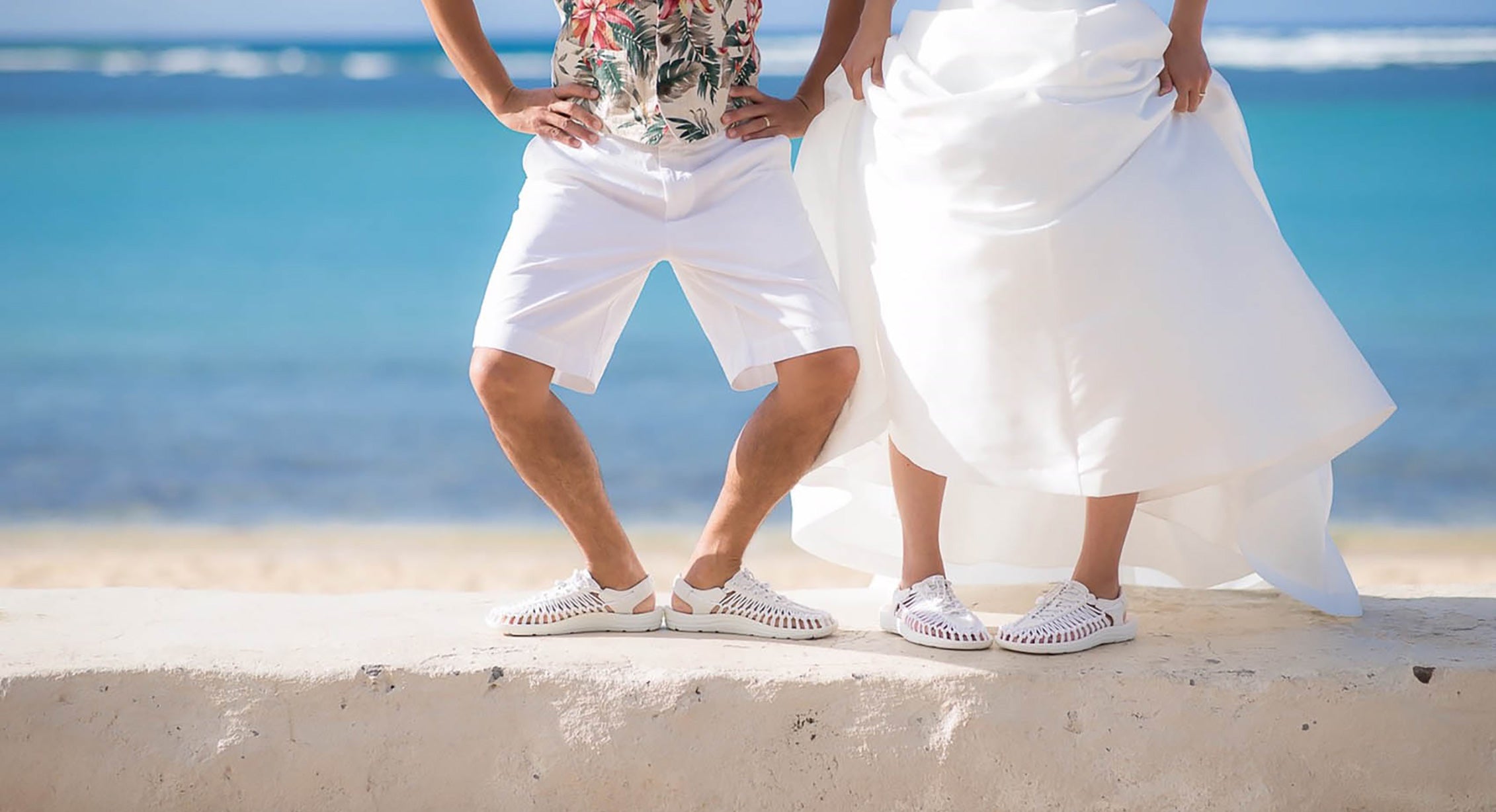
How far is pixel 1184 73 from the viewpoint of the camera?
8.83ft

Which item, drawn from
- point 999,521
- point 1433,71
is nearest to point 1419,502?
point 999,521

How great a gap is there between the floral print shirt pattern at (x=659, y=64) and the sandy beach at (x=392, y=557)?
2.49 meters

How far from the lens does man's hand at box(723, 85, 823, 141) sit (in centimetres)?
284

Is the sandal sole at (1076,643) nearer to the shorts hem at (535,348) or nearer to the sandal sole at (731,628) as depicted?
the sandal sole at (731,628)

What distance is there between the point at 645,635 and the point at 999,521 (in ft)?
2.61

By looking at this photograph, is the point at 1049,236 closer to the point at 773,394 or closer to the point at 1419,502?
the point at 773,394

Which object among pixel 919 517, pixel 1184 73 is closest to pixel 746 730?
pixel 919 517

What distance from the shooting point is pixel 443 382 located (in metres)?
8.91

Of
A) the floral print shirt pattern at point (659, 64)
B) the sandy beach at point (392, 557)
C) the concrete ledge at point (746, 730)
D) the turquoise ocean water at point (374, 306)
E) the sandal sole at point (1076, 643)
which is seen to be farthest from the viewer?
the turquoise ocean water at point (374, 306)

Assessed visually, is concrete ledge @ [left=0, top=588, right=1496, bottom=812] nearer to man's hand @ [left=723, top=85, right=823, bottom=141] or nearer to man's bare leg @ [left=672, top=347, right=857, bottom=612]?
man's bare leg @ [left=672, top=347, right=857, bottom=612]

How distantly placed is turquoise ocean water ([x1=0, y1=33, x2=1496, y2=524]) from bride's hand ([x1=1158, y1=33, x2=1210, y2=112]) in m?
3.92

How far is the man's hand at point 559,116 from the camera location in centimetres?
282

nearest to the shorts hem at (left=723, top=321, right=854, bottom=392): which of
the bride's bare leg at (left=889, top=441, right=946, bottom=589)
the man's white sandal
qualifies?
the bride's bare leg at (left=889, top=441, right=946, bottom=589)

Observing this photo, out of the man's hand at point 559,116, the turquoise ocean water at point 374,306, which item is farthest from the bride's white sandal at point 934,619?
the turquoise ocean water at point 374,306
